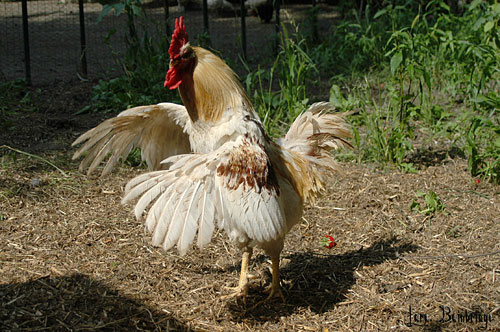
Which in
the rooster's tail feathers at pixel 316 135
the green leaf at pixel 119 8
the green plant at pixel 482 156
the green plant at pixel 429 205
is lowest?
the green plant at pixel 429 205

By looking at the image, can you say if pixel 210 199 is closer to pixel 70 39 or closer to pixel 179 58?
pixel 179 58

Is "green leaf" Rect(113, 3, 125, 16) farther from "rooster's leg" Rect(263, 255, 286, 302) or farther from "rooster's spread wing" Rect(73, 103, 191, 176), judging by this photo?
"rooster's leg" Rect(263, 255, 286, 302)

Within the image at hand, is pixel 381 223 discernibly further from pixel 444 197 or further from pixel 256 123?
pixel 256 123

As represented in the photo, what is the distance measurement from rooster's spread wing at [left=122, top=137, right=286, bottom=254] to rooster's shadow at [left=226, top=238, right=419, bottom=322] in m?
0.72

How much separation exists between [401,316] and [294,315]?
74 cm

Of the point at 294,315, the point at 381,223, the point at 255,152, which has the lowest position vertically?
the point at 294,315

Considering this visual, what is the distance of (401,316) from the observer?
11.7 ft

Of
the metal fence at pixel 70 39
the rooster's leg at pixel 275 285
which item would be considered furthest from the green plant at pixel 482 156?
the metal fence at pixel 70 39

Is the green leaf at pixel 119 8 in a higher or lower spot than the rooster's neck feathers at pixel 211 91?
higher

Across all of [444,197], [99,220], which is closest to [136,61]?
[99,220]

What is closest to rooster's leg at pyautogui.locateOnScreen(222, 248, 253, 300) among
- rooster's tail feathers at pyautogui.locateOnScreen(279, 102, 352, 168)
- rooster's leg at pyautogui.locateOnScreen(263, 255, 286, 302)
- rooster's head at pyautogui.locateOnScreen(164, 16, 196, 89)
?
rooster's leg at pyautogui.locateOnScreen(263, 255, 286, 302)

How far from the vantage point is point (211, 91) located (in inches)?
147

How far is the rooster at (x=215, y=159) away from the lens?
3.21m

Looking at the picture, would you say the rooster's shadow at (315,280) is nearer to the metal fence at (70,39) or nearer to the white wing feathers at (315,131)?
the white wing feathers at (315,131)
